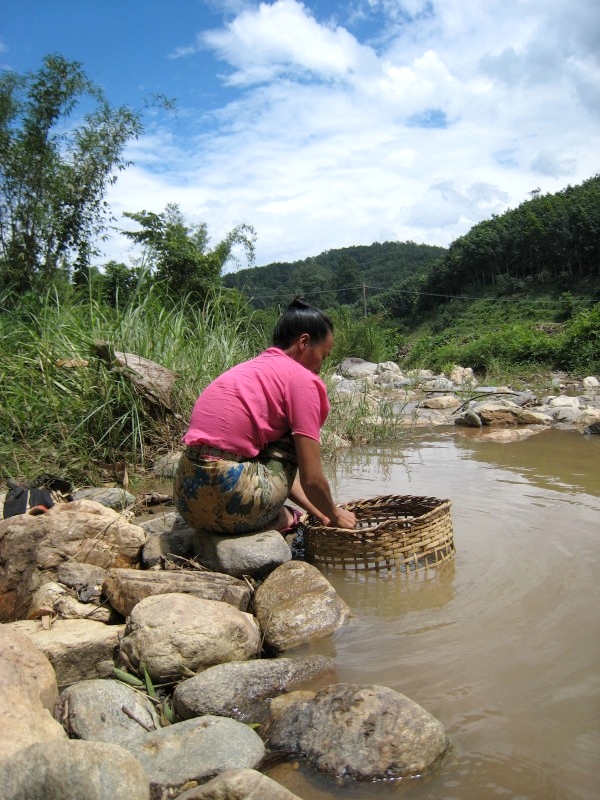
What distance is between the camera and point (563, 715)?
79.6 inches

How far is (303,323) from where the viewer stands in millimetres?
3375

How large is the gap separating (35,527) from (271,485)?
1.12 metres

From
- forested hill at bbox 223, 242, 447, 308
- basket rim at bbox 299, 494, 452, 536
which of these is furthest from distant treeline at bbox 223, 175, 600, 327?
basket rim at bbox 299, 494, 452, 536

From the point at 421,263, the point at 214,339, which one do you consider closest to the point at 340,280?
the point at 421,263

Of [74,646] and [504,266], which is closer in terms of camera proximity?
[74,646]

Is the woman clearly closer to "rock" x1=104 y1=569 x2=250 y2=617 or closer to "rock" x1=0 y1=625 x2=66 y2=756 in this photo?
"rock" x1=104 y1=569 x2=250 y2=617

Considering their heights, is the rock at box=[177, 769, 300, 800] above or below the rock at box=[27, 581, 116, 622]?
below

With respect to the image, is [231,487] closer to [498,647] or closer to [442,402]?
[498,647]

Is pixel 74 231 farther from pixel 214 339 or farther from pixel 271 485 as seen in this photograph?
pixel 271 485

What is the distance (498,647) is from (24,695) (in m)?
1.59

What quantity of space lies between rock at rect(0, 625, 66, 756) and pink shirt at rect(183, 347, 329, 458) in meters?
1.24

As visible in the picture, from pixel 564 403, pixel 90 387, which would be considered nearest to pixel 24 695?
pixel 90 387

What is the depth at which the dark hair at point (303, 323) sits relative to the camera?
3.37m

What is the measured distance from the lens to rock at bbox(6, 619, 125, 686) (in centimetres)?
239
